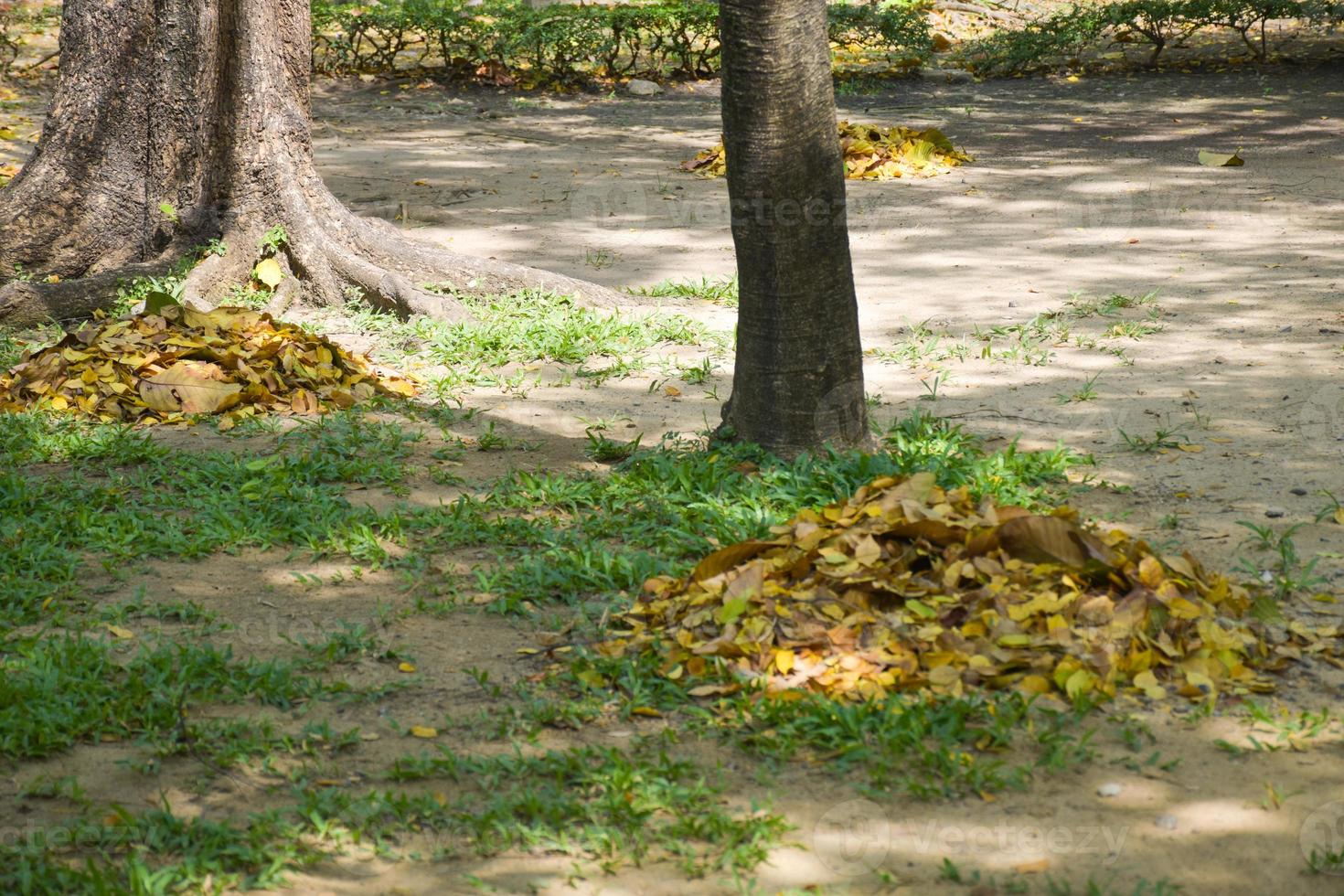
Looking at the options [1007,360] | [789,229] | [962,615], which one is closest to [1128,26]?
[1007,360]

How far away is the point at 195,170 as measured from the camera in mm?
7328

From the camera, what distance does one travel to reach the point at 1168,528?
4.22m

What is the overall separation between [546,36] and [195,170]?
7.63 metres

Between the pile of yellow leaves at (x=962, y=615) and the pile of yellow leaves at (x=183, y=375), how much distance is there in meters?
2.53

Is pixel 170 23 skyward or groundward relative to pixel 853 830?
skyward

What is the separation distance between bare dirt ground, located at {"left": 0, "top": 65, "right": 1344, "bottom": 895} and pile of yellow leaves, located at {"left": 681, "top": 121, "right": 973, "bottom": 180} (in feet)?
0.82

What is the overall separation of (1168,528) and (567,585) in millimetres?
1896

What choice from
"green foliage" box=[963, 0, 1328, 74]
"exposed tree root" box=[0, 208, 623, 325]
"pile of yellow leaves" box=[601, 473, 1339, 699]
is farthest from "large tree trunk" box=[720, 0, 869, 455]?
"green foliage" box=[963, 0, 1328, 74]

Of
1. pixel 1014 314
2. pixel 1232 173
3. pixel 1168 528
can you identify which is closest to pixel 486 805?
pixel 1168 528

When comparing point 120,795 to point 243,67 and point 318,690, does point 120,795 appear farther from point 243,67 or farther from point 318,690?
point 243,67

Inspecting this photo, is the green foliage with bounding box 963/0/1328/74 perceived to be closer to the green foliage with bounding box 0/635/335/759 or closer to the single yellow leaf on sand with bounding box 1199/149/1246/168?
the single yellow leaf on sand with bounding box 1199/149/1246/168

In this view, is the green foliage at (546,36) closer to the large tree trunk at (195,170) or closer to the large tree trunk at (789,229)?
the large tree trunk at (195,170)

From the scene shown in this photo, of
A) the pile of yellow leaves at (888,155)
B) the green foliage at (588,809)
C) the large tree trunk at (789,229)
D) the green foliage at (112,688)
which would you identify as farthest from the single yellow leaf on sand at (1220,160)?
the green foliage at (112,688)

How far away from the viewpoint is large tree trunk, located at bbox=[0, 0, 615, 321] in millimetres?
7133
